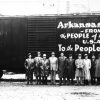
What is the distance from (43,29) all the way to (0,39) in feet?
6.50

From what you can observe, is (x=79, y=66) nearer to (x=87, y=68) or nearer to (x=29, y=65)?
(x=87, y=68)

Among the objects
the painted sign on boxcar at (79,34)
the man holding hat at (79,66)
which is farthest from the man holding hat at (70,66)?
the painted sign on boxcar at (79,34)

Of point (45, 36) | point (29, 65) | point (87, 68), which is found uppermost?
point (45, 36)

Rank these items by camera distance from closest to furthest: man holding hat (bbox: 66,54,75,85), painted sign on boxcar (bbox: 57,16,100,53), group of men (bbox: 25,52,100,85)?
group of men (bbox: 25,52,100,85) < man holding hat (bbox: 66,54,75,85) < painted sign on boxcar (bbox: 57,16,100,53)

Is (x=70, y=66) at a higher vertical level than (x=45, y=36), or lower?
lower

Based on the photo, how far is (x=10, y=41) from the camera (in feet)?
49.1

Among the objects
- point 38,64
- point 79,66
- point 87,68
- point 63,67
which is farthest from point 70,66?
point 38,64

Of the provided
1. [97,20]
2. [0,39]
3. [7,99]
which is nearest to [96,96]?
[7,99]

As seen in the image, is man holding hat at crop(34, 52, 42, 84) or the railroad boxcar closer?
man holding hat at crop(34, 52, 42, 84)

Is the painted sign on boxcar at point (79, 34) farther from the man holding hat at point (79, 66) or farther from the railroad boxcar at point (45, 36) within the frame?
the man holding hat at point (79, 66)

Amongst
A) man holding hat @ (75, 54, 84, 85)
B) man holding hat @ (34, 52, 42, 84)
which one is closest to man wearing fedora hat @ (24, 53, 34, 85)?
man holding hat @ (34, 52, 42, 84)

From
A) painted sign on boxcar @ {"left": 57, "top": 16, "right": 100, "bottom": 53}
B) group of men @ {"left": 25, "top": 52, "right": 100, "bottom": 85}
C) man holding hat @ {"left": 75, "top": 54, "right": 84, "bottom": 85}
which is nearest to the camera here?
man holding hat @ {"left": 75, "top": 54, "right": 84, "bottom": 85}

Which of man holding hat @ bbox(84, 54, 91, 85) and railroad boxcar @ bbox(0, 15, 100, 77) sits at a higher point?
railroad boxcar @ bbox(0, 15, 100, 77)

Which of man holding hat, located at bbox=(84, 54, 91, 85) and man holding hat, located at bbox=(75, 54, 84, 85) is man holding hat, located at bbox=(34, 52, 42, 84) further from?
man holding hat, located at bbox=(84, 54, 91, 85)
